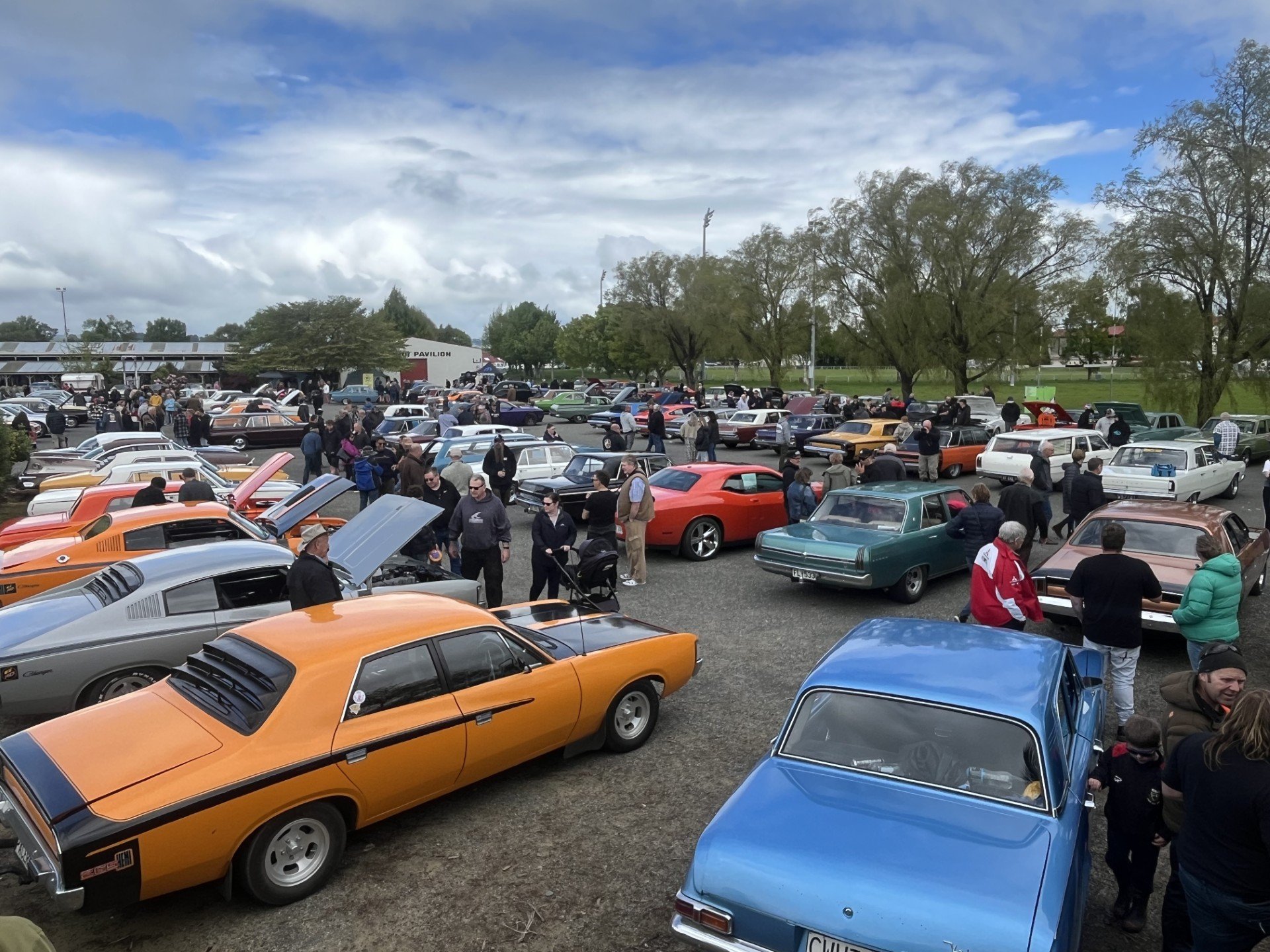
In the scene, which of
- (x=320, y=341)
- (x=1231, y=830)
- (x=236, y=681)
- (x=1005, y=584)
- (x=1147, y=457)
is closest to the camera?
(x=1231, y=830)

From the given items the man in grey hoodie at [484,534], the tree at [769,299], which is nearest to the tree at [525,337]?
the tree at [769,299]

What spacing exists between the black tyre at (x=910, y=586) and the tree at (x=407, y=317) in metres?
119

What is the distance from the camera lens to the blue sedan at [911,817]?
3.27 meters

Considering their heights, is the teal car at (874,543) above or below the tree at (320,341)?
below

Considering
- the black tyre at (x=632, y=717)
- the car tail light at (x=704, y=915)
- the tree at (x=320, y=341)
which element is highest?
the tree at (x=320, y=341)

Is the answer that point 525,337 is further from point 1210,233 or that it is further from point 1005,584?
point 1005,584

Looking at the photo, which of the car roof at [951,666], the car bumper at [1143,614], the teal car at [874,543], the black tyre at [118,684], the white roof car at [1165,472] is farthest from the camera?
the white roof car at [1165,472]

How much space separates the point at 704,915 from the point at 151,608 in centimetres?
A: 512

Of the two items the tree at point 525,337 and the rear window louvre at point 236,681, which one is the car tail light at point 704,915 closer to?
the rear window louvre at point 236,681

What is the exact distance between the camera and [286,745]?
4320 mm

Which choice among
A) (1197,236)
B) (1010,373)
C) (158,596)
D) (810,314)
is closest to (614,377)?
(810,314)

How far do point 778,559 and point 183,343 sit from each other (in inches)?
3844

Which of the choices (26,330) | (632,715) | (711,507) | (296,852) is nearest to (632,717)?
(632,715)

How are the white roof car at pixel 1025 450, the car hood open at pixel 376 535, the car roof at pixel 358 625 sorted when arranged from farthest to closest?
1. the white roof car at pixel 1025 450
2. the car hood open at pixel 376 535
3. the car roof at pixel 358 625
